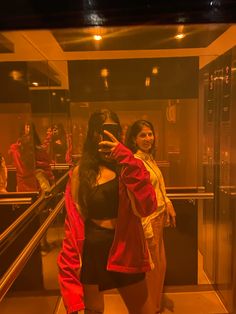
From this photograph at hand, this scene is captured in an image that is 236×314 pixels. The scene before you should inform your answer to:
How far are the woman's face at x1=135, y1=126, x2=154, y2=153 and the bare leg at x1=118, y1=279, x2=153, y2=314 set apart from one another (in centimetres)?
69

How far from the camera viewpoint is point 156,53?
1.47 metres

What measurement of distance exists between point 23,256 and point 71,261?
0.24m

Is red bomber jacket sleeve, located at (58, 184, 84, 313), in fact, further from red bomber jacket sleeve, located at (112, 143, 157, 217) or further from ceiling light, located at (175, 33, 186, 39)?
ceiling light, located at (175, 33, 186, 39)

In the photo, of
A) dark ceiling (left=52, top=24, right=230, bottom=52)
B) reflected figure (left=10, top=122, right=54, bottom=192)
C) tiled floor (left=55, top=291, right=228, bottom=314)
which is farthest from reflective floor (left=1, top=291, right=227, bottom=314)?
dark ceiling (left=52, top=24, right=230, bottom=52)

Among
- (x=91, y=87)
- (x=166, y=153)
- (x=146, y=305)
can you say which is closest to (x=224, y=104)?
(x=166, y=153)

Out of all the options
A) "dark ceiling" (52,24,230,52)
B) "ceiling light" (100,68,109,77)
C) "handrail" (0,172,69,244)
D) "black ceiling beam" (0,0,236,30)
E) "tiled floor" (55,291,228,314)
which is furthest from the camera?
"tiled floor" (55,291,228,314)

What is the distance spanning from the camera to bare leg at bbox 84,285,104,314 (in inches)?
62.8

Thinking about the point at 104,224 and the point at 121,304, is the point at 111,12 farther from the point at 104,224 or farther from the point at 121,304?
the point at 121,304

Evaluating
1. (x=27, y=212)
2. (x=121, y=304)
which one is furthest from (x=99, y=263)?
(x=27, y=212)

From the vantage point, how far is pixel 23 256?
150cm

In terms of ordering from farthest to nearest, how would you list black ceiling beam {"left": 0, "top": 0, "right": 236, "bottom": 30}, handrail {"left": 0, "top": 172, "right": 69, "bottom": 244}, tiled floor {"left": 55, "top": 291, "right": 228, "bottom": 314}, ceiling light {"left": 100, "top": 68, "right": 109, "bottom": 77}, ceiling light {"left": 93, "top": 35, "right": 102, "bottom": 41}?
tiled floor {"left": 55, "top": 291, "right": 228, "bottom": 314}
handrail {"left": 0, "top": 172, "right": 69, "bottom": 244}
ceiling light {"left": 100, "top": 68, "right": 109, "bottom": 77}
ceiling light {"left": 93, "top": 35, "right": 102, "bottom": 41}
black ceiling beam {"left": 0, "top": 0, "right": 236, "bottom": 30}

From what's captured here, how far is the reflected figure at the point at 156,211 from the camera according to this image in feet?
5.08

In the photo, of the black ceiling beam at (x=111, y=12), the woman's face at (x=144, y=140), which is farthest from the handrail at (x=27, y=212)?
the black ceiling beam at (x=111, y=12)

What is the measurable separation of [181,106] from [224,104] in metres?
0.40
